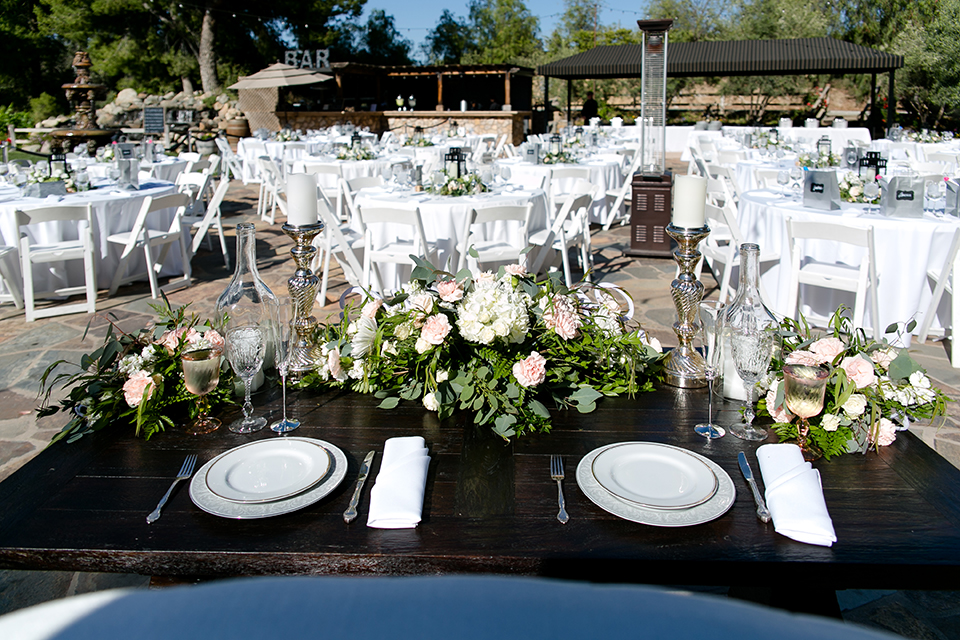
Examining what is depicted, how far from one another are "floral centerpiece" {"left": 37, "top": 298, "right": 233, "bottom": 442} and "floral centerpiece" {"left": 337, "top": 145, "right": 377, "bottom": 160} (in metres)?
7.49

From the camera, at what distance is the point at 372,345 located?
198 cm

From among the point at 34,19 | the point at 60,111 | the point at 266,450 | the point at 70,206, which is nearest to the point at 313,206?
the point at 266,450

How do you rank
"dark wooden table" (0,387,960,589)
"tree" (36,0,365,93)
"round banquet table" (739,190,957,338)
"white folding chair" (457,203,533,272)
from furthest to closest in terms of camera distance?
"tree" (36,0,365,93) → "white folding chair" (457,203,533,272) → "round banquet table" (739,190,957,338) → "dark wooden table" (0,387,960,589)

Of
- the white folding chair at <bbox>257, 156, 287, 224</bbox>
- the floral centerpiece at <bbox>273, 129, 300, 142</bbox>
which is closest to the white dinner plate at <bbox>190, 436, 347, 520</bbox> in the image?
the white folding chair at <bbox>257, 156, 287, 224</bbox>

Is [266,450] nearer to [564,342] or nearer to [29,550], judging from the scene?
[29,550]

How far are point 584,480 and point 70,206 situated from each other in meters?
4.95

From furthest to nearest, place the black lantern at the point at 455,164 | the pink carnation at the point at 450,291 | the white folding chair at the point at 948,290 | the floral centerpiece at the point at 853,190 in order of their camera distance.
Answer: the black lantern at the point at 455,164 → the floral centerpiece at the point at 853,190 → the white folding chair at the point at 948,290 → the pink carnation at the point at 450,291

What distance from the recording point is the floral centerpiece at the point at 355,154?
9.20 meters

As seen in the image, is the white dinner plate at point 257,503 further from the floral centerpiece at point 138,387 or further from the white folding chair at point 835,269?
the white folding chair at point 835,269

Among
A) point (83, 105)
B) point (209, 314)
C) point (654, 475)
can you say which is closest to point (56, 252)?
point (209, 314)

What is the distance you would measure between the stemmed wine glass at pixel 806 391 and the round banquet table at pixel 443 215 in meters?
3.55

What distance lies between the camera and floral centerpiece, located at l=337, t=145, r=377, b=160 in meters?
9.20

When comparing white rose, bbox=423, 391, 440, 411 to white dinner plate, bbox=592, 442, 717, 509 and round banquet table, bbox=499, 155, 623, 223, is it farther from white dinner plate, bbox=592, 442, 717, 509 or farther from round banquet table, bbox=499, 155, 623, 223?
round banquet table, bbox=499, 155, 623, 223

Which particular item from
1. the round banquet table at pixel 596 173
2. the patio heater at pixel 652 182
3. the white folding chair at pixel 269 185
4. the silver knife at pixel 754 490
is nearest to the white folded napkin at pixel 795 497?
the silver knife at pixel 754 490
